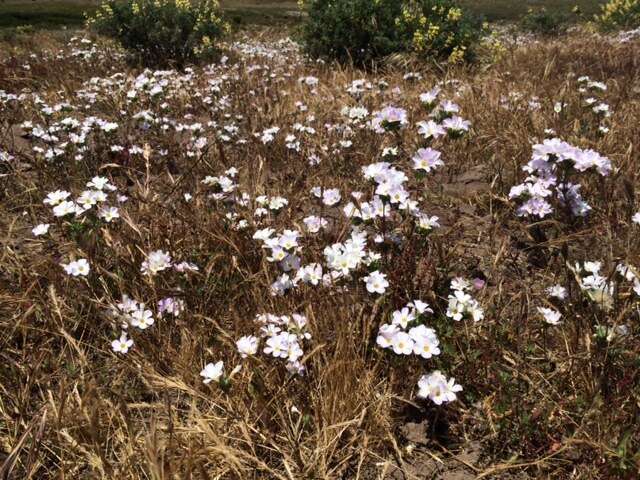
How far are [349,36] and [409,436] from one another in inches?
312

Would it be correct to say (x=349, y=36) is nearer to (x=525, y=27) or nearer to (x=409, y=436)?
(x=409, y=436)

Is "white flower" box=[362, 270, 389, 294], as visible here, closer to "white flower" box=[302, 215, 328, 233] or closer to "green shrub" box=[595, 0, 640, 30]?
"white flower" box=[302, 215, 328, 233]

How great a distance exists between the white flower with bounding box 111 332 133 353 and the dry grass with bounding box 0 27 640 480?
6 cm

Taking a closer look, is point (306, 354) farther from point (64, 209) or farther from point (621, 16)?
point (621, 16)

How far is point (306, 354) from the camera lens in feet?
7.98

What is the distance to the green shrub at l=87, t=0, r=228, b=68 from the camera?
31.7ft

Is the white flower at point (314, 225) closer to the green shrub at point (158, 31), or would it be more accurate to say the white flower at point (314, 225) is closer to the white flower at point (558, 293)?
the white flower at point (558, 293)

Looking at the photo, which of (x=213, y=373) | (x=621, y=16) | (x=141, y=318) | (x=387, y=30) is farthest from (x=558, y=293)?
(x=621, y=16)

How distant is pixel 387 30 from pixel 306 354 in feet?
25.3

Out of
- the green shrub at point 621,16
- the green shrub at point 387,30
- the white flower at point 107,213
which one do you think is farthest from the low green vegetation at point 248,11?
the white flower at point 107,213

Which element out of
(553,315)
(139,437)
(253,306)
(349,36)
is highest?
(349,36)

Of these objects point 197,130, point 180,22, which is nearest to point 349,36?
point 180,22

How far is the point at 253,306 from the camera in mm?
2826

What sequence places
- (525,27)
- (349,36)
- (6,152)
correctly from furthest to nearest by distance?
(525,27), (349,36), (6,152)
